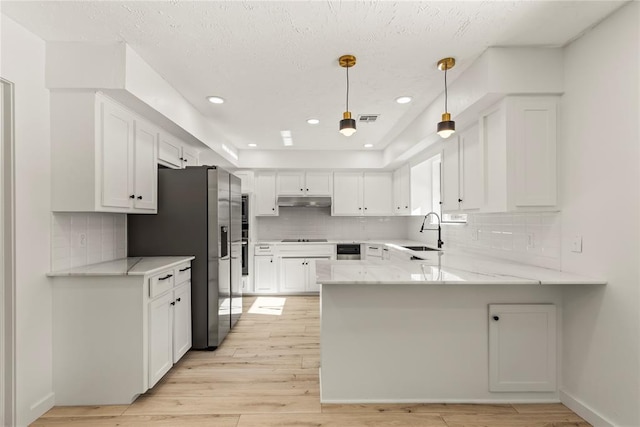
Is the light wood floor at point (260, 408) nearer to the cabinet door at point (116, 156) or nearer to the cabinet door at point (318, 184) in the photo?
the cabinet door at point (116, 156)

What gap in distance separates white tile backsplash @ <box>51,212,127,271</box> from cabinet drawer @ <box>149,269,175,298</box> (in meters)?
0.62

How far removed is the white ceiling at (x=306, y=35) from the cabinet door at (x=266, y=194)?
8.26 feet

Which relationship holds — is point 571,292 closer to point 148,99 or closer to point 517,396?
point 517,396

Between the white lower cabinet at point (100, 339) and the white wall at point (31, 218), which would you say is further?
the white lower cabinet at point (100, 339)

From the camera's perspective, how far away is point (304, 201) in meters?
5.40

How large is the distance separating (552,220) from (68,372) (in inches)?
144

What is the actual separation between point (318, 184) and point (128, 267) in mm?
3544

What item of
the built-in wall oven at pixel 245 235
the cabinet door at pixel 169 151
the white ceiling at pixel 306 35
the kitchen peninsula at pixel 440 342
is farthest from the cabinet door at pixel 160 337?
the built-in wall oven at pixel 245 235

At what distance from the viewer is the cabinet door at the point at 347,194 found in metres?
5.52

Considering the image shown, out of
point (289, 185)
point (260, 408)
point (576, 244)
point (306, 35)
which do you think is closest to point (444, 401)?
point (260, 408)

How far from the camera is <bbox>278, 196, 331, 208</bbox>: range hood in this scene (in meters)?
5.38

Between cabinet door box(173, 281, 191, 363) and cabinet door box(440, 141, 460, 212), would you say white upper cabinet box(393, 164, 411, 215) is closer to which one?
cabinet door box(440, 141, 460, 212)

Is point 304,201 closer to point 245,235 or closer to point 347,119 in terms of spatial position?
point 245,235

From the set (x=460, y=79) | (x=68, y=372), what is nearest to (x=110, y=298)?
(x=68, y=372)
